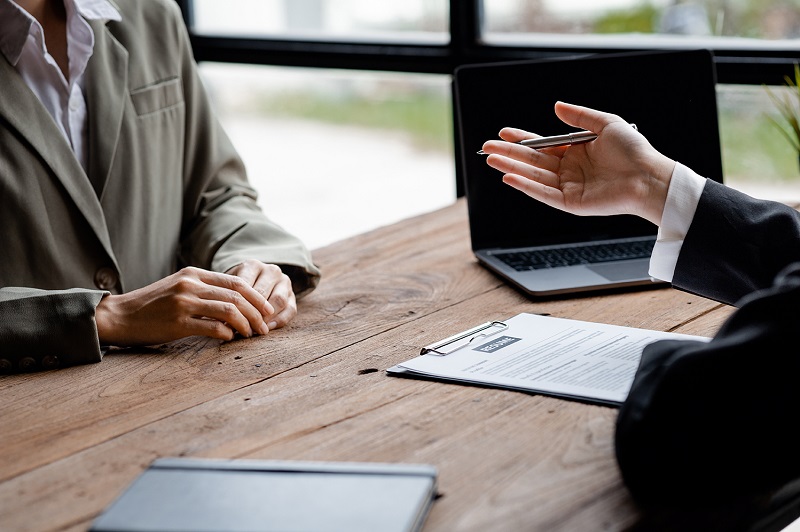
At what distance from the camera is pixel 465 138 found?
1.78 meters

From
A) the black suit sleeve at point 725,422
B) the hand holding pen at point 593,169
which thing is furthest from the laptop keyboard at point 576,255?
the black suit sleeve at point 725,422

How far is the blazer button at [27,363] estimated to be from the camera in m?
1.31

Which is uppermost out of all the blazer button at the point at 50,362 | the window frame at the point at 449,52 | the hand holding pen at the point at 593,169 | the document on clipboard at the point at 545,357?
the window frame at the point at 449,52

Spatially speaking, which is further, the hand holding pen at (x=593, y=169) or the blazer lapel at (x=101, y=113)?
the blazer lapel at (x=101, y=113)

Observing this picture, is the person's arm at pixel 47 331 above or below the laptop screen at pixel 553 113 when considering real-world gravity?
below

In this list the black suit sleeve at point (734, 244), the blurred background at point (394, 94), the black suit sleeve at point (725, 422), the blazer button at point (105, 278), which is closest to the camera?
the black suit sleeve at point (725, 422)

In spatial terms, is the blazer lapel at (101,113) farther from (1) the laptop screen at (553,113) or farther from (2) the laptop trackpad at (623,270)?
(2) the laptop trackpad at (623,270)

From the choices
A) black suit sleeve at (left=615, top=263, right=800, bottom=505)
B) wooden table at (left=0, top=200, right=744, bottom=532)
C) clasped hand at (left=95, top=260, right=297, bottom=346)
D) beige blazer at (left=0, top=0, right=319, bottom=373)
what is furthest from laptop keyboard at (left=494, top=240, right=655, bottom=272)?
black suit sleeve at (left=615, top=263, right=800, bottom=505)

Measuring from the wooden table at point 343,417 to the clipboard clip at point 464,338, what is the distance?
42 mm

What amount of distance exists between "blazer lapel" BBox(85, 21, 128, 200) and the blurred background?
4.27 feet

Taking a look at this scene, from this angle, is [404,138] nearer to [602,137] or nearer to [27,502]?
[602,137]

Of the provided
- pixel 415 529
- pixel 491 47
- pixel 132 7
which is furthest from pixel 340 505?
pixel 491 47

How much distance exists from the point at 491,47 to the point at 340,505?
2.04 metres

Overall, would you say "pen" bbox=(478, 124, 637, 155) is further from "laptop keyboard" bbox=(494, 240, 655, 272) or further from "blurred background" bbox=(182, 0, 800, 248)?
"blurred background" bbox=(182, 0, 800, 248)
